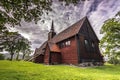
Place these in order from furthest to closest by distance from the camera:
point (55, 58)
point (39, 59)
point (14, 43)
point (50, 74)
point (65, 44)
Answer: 1. point (14, 43)
2. point (39, 59)
3. point (55, 58)
4. point (65, 44)
5. point (50, 74)

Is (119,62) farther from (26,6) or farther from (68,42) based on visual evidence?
(26,6)

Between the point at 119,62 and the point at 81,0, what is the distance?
2686 inches

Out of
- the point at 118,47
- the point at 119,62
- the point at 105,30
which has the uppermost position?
the point at 105,30

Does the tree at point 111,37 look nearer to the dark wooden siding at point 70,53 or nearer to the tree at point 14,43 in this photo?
the dark wooden siding at point 70,53

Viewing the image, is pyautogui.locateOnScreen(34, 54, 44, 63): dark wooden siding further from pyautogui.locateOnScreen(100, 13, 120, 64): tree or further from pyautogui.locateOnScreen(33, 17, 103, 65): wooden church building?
pyautogui.locateOnScreen(100, 13, 120, 64): tree

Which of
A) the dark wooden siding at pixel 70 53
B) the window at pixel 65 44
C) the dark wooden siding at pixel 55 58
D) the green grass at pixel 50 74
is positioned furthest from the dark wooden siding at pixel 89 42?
the green grass at pixel 50 74

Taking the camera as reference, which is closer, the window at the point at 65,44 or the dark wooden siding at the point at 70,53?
the dark wooden siding at the point at 70,53

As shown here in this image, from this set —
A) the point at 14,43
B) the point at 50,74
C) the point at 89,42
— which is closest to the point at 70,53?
the point at 89,42

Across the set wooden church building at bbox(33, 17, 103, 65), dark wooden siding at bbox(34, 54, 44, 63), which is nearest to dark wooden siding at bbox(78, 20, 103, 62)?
wooden church building at bbox(33, 17, 103, 65)

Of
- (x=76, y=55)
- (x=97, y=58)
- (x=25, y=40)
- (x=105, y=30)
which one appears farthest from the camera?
(x=25, y=40)

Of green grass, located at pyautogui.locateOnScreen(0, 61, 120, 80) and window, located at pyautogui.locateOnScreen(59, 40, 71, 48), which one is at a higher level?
window, located at pyautogui.locateOnScreen(59, 40, 71, 48)

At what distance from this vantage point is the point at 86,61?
31.6 metres

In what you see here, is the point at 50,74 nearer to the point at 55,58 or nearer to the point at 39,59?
the point at 55,58

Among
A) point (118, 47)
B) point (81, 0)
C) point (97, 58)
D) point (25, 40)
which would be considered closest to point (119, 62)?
point (97, 58)
